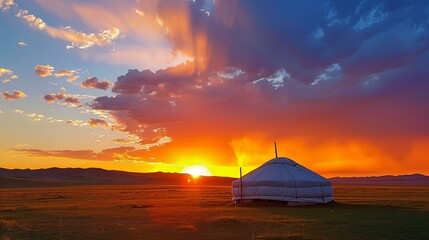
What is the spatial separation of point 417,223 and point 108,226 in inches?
577

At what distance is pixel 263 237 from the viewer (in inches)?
666

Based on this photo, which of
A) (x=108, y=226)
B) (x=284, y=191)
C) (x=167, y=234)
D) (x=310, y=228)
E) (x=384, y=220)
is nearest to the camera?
(x=167, y=234)

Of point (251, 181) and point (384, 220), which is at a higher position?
point (251, 181)

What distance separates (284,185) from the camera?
34656 mm

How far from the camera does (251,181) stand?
36312mm

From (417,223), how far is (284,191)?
523 inches

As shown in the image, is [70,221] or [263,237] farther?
[70,221]

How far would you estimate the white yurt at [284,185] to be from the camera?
34.5 meters

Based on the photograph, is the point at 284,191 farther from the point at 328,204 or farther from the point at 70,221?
the point at 70,221

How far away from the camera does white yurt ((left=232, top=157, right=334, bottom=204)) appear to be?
34.5 metres

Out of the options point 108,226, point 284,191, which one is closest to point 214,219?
point 108,226

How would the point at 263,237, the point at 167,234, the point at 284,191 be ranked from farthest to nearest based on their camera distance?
the point at 284,191
the point at 167,234
the point at 263,237

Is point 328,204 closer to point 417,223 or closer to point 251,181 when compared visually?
point 251,181

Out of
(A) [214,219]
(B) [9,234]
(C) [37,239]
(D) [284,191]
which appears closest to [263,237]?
(A) [214,219]
